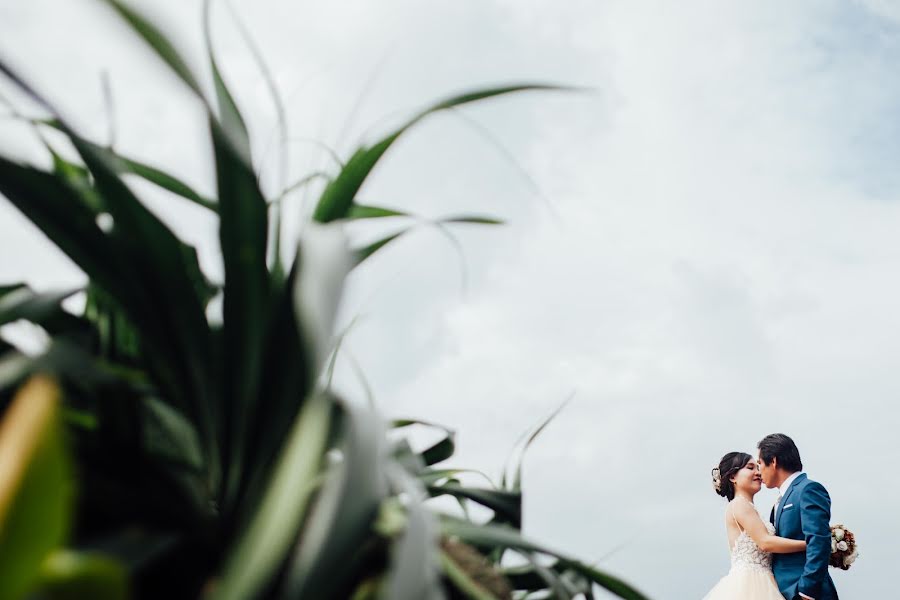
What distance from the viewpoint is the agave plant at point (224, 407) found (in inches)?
19.3

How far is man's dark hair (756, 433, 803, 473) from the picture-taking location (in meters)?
5.21

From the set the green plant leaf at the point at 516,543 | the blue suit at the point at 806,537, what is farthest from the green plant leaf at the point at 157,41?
the blue suit at the point at 806,537

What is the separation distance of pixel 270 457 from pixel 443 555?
0.17m

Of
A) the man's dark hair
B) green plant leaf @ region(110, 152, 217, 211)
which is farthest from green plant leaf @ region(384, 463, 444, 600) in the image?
the man's dark hair

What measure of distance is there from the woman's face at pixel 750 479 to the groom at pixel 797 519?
289 mm

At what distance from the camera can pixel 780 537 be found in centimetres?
520

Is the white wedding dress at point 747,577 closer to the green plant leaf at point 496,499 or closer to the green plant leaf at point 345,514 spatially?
the green plant leaf at point 496,499

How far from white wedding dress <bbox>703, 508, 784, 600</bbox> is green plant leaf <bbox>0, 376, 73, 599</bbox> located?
5.59 metres

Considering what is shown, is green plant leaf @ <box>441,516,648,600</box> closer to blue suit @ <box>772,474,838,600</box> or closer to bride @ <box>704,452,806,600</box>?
blue suit @ <box>772,474,838,600</box>

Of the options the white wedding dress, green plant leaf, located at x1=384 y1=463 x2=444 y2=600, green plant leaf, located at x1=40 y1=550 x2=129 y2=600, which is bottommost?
green plant leaf, located at x1=40 y1=550 x2=129 y2=600

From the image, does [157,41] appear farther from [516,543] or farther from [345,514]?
[516,543]

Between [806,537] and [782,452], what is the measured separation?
0.68 meters

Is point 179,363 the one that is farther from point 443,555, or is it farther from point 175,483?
point 443,555

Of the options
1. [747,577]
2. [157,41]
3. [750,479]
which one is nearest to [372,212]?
[157,41]
